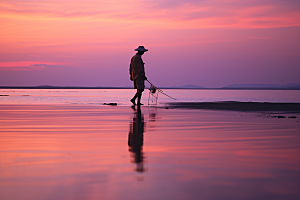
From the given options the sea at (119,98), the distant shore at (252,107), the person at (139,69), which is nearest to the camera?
the distant shore at (252,107)

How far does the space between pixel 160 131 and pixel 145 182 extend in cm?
488

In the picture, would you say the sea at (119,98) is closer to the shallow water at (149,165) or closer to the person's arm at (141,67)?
the person's arm at (141,67)

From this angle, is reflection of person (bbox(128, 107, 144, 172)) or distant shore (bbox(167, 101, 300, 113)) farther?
distant shore (bbox(167, 101, 300, 113))

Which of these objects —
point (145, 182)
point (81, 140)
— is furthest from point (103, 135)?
point (145, 182)

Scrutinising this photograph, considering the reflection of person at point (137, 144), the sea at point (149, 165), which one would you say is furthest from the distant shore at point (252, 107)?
the sea at point (149, 165)

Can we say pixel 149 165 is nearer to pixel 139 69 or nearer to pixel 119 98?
pixel 139 69

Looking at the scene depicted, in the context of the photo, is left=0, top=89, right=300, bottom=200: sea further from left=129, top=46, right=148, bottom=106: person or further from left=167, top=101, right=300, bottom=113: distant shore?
left=129, top=46, right=148, bottom=106: person

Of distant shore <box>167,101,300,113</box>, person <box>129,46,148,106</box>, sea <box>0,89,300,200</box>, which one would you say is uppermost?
person <box>129,46,148,106</box>

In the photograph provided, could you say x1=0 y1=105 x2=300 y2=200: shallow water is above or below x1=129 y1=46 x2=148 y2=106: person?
below

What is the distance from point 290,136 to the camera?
834 centimetres

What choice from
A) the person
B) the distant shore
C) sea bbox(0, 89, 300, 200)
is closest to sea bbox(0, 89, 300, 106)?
the person

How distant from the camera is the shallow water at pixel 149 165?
13.0 ft

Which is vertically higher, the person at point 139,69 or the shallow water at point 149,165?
the person at point 139,69

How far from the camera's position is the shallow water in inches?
157
